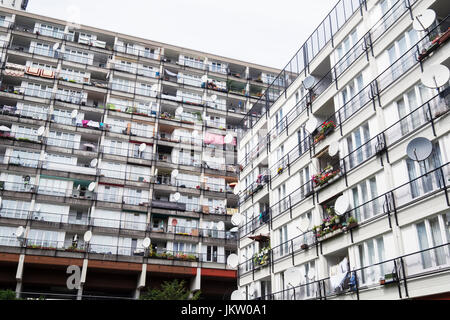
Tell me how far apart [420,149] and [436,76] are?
302 cm

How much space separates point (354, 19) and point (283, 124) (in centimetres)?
1087

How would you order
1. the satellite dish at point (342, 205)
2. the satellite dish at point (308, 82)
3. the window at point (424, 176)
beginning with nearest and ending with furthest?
the window at point (424, 176) < the satellite dish at point (342, 205) < the satellite dish at point (308, 82)

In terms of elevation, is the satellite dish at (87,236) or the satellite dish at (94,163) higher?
the satellite dish at (94,163)

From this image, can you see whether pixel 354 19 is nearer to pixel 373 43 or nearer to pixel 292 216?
pixel 373 43

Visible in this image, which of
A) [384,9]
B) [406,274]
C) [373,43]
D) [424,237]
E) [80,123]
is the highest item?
[80,123]

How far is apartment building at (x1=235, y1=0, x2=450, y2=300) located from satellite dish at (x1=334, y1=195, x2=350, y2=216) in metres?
0.06

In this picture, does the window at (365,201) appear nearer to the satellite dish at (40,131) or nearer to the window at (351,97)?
the window at (351,97)

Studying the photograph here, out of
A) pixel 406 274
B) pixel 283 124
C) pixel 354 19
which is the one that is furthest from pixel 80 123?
pixel 406 274

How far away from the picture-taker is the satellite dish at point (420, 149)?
60.5 ft

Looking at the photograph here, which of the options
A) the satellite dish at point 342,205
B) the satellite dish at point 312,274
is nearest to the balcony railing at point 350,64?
the satellite dish at point 342,205

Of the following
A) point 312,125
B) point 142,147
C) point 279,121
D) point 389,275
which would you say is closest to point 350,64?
point 312,125

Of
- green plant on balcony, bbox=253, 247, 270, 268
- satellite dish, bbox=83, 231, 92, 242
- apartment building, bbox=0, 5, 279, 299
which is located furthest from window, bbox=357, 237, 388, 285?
satellite dish, bbox=83, 231, 92, 242

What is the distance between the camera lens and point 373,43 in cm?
2522

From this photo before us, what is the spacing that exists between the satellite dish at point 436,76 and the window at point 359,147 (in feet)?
19.7
